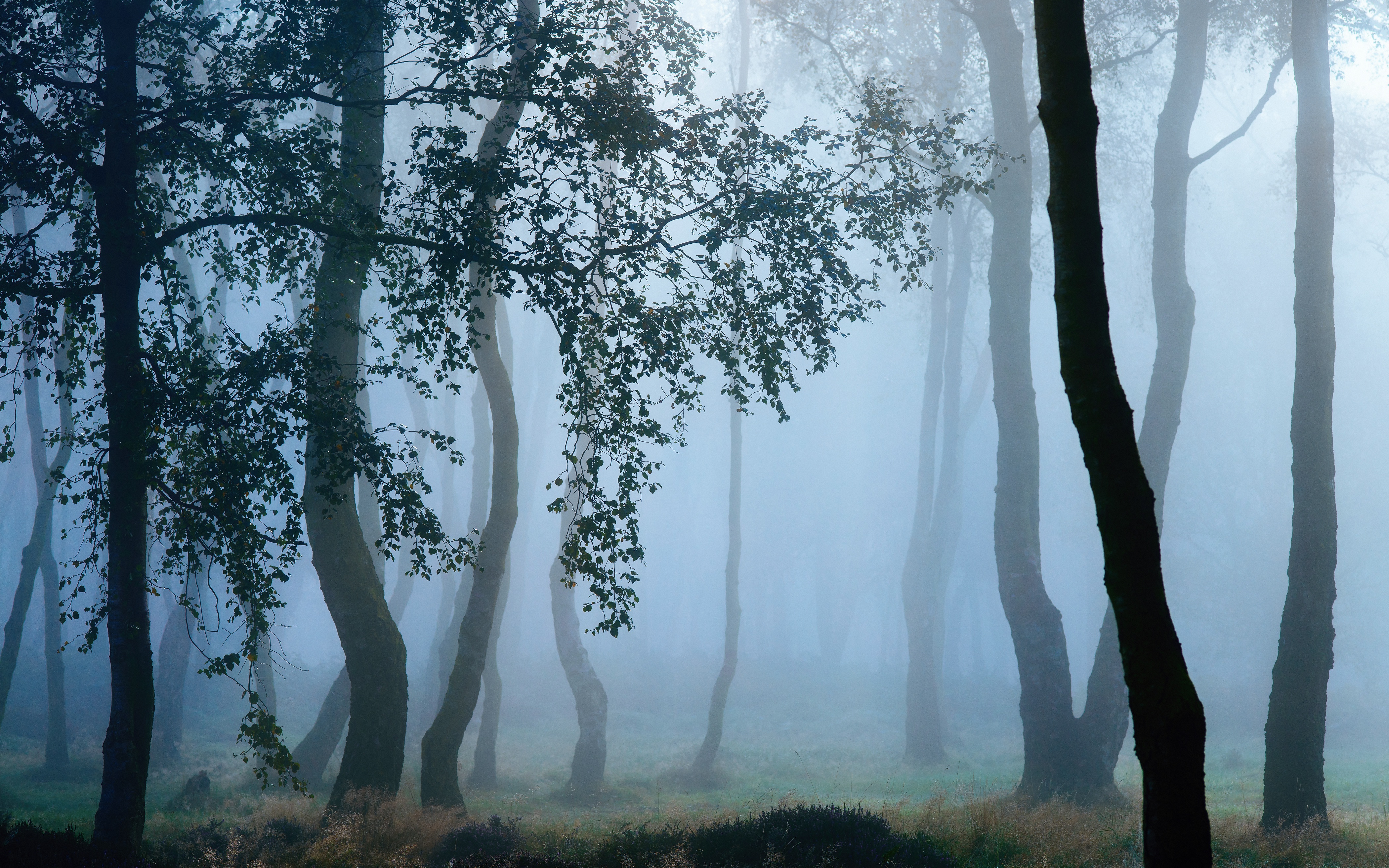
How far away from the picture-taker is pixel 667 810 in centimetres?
1511

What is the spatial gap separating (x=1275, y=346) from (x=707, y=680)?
1285 inches

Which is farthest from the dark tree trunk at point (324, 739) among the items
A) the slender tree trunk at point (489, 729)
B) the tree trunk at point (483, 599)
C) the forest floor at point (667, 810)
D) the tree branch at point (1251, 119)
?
the tree branch at point (1251, 119)

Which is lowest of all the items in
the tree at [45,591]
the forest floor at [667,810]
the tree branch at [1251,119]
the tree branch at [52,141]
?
the forest floor at [667,810]

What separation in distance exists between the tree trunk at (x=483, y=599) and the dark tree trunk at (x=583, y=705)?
372 centimetres

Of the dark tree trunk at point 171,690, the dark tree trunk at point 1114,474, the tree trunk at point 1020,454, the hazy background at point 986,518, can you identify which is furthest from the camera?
the hazy background at point 986,518

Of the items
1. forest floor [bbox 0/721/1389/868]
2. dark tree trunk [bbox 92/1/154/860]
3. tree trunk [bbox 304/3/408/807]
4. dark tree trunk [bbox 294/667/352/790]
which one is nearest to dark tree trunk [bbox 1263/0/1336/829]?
forest floor [bbox 0/721/1389/868]

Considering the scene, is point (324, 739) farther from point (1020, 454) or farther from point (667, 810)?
point (1020, 454)

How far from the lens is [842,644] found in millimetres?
45844

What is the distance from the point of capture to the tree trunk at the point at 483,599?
1137 cm

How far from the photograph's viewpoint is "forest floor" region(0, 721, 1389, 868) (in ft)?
27.3

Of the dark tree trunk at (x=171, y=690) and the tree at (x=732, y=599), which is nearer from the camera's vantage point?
the dark tree trunk at (x=171, y=690)

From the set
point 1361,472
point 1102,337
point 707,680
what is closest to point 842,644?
point 707,680

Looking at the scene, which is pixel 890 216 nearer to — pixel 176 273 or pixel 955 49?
pixel 176 273

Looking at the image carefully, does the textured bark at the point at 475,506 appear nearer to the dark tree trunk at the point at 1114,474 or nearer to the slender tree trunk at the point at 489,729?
the slender tree trunk at the point at 489,729
